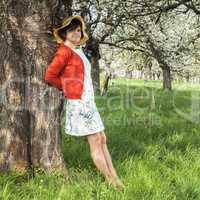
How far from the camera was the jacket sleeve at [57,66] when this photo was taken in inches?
232

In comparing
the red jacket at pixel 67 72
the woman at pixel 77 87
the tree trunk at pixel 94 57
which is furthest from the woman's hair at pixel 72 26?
the tree trunk at pixel 94 57

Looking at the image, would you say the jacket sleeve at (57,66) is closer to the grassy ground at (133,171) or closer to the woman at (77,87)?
the woman at (77,87)

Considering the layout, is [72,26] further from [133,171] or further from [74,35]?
[133,171]

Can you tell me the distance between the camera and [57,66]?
5.91m

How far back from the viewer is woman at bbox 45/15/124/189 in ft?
19.5

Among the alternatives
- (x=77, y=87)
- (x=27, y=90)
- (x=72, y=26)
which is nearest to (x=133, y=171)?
(x=77, y=87)

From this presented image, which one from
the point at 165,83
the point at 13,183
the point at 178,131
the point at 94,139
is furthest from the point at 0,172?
the point at 165,83

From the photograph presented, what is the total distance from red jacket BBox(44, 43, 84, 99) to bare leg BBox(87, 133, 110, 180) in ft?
1.79

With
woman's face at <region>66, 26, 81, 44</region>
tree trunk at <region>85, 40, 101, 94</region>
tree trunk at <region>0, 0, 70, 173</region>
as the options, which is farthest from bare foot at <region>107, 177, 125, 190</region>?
tree trunk at <region>85, 40, 101, 94</region>

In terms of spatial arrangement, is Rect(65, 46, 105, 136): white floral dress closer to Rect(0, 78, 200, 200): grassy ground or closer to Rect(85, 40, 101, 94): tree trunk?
Rect(0, 78, 200, 200): grassy ground

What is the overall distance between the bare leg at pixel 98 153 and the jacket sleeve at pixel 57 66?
787 millimetres

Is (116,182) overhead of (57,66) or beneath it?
beneath

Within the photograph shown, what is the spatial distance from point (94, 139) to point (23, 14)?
1.85m

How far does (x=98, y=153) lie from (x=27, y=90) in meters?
1.27
